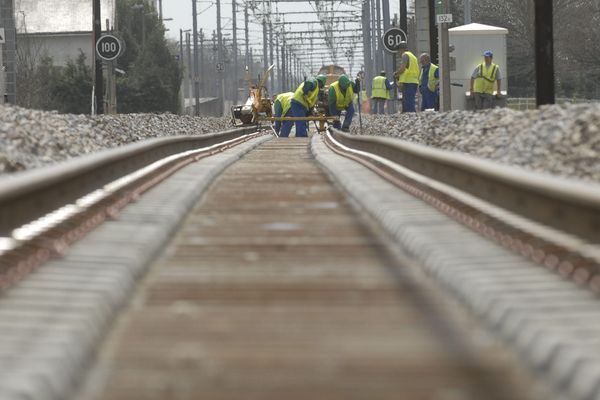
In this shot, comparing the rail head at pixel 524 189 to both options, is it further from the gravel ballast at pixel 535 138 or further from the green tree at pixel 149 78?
the green tree at pixel 149 78

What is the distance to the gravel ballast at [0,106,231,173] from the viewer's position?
1511cm

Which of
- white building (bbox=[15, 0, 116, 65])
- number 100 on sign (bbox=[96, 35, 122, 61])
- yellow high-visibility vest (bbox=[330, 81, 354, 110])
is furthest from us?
white building (bbox=[15, 0, 116, 65])

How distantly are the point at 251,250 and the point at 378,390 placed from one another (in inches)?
144

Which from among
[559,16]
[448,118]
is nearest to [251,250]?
[448,118]

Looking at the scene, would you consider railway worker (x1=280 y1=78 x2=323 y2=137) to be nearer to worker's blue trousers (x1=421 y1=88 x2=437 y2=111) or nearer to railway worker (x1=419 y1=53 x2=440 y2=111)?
railway worker (x1=419 y1=53 x2=440 y2=111)

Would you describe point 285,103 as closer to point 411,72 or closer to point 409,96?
point 409,96


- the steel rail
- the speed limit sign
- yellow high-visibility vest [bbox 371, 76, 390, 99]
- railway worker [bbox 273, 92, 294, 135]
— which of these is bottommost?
the steel rail

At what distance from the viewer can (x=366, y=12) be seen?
86750mm

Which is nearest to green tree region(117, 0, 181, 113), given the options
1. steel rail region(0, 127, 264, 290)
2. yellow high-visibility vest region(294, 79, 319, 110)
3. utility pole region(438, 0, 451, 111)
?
yellow high-visibility vest region(294, 79, 319, 110)

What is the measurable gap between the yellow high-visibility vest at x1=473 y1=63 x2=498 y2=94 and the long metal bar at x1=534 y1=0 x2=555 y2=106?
26.8 ft

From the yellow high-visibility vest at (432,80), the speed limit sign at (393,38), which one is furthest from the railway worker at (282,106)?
the yellow high-visibility vest at (432,80)

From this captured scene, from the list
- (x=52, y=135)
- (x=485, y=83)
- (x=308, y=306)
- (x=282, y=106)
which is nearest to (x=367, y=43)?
(x=282, y=106)

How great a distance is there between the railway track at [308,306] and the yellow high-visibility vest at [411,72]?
2411cm

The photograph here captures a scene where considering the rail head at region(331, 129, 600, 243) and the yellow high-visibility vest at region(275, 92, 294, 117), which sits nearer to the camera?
the rail head at region(331, 129, 600, 243)
